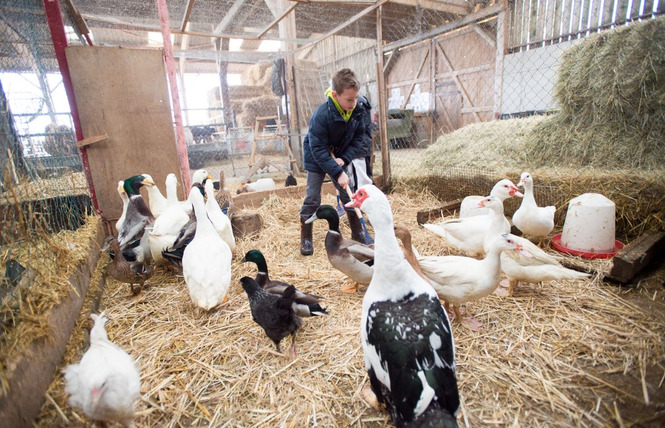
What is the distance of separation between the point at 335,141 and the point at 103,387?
10.2 ft

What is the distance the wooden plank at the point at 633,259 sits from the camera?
8.68 ft

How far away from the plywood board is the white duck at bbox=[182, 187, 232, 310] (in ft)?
6.25

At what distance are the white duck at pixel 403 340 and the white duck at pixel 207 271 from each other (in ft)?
4.83

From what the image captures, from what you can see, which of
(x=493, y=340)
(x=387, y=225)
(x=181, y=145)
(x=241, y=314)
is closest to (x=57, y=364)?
(x=241, y=314)

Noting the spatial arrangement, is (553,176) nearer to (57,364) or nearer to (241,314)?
(241,314)

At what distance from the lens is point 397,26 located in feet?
25.2

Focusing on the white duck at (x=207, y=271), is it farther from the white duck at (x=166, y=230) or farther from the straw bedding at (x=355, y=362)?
the white duck at (x=166, y=230)

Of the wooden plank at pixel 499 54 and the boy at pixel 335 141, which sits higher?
the wooden plank at pixel 499 54

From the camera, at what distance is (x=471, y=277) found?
7.80ft

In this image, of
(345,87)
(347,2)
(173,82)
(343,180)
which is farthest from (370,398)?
(347,2)

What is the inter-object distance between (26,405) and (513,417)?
2479 mm

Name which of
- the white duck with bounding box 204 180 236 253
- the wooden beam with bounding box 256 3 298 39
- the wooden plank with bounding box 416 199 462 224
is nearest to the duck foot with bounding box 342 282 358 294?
the white duck with bounding box 204 180 236 253

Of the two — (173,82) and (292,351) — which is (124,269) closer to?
(292,351)

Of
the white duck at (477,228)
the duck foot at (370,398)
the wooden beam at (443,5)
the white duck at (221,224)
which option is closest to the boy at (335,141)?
the white duck at (221,224)
